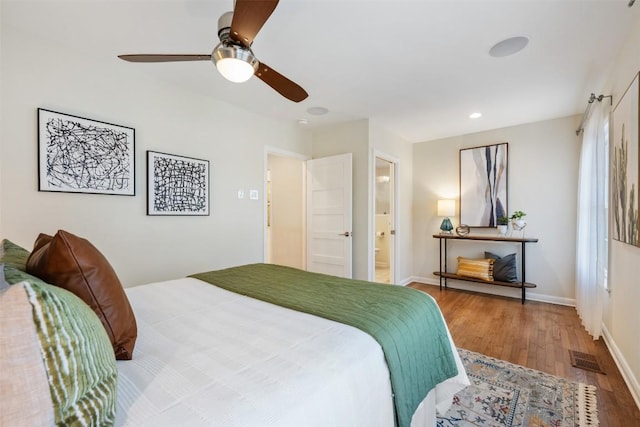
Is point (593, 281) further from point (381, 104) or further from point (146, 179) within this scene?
point (146, 179)

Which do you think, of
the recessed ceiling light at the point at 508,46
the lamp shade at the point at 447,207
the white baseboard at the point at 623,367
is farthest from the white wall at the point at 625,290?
the lamp shade at the point at 447,207

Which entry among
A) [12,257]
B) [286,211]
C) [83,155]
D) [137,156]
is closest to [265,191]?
[286,211]

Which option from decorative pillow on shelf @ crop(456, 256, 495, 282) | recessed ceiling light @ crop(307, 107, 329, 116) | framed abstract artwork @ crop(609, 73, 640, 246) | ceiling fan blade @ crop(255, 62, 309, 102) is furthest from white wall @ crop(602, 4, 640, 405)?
recessed ceiling light @ crop(307, 107, 329, 116)

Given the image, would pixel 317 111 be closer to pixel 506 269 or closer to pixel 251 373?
pixel 251 373

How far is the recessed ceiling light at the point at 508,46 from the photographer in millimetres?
2039

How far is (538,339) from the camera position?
2691 millimetres

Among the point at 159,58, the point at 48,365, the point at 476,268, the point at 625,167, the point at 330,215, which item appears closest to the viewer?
the point at 48,365

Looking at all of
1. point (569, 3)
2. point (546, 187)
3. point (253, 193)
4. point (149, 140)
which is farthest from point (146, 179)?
point (546, 187)

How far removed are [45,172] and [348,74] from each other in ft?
8.11

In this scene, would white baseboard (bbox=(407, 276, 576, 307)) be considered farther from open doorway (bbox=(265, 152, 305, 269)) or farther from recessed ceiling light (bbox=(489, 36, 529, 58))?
recessed ceiling light (bbox=(489, 36, 529, 58))

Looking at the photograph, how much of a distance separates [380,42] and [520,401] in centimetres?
262

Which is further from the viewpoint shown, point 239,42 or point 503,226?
point 503,226

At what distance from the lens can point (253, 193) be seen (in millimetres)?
3459

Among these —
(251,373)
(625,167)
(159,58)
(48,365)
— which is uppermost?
(159,58)
